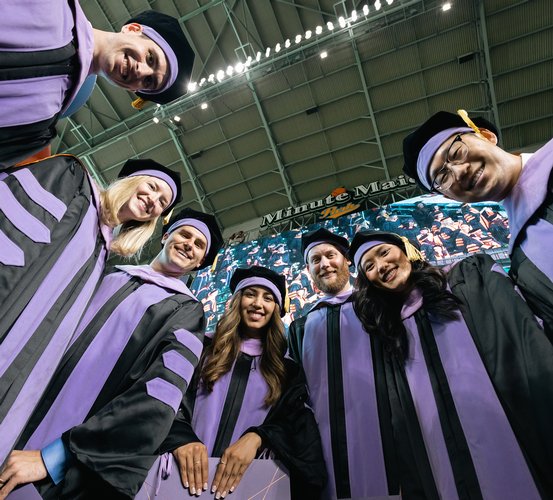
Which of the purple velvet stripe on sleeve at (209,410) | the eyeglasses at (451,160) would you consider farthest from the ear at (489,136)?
the purple velvet stripe on sleeve at (209,410)

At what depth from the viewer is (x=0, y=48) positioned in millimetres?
1098

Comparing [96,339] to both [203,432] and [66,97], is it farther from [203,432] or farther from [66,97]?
[66,97]

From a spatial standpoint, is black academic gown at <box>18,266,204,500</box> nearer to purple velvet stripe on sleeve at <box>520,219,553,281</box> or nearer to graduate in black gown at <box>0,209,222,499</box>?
graduate in black gown at <box>0,209,222,499</box>

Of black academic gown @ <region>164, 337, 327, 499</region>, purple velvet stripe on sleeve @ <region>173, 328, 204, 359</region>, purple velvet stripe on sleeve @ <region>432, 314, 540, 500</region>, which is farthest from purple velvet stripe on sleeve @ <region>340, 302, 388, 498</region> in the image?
purple velvet stripe on sleeve @ <region>173, 328, 204, 359</region>

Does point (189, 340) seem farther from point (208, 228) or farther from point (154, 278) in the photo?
point (208, 228)

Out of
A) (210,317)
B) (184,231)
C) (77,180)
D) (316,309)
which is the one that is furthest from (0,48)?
(210,317)

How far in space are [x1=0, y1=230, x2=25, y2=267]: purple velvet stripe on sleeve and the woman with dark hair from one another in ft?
6.57

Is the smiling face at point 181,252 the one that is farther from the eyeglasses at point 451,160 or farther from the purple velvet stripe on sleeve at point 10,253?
the eyeglasses at point 451,160

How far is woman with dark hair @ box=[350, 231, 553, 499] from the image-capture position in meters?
1.45

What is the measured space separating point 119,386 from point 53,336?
0.46 metres

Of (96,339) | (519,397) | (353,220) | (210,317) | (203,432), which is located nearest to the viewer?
(519,397)

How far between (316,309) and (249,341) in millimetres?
710

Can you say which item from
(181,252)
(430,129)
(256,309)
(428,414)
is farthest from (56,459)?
(430,129)

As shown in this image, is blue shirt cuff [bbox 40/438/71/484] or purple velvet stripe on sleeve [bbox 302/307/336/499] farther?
purple velvet stripe on sleeve [bbox 302/307/336/499]
